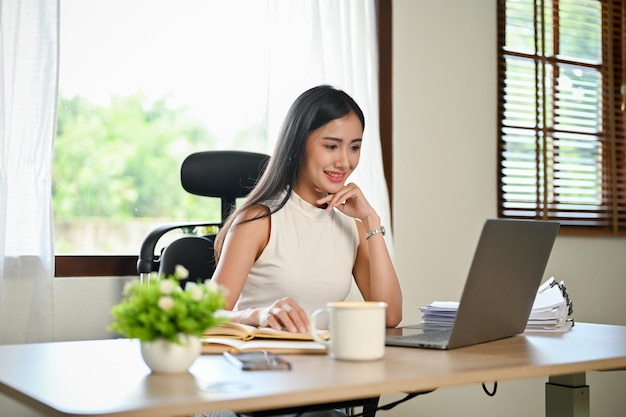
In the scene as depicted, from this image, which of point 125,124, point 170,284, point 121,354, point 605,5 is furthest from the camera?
point 605,5

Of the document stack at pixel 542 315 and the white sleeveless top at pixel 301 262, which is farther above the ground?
the white sleeveless top at pixel 301 262

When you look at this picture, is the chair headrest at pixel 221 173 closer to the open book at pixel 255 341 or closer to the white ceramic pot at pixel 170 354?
the open book at pixel 255 341

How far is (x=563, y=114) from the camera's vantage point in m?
4.09

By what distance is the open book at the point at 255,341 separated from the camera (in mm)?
1404

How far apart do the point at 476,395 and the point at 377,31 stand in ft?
5.48

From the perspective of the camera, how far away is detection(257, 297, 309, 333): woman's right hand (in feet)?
5.19

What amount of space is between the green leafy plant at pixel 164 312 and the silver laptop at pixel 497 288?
1.58 ft

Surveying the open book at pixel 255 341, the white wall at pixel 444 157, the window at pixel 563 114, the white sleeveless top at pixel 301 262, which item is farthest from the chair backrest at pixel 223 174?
the window at pixel 563 114

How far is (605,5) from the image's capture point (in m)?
4.22

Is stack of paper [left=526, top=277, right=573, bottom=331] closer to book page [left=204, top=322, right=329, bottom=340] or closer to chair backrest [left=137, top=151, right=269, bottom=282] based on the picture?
book page [left=204, top=322, right=329, bottom=340]

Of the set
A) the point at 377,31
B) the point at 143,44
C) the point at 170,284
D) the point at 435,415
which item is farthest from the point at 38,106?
the point at 435,415

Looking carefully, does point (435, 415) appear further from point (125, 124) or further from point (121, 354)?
point (121, 354)

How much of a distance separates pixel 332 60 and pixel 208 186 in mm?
1156

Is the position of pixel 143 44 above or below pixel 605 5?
below
